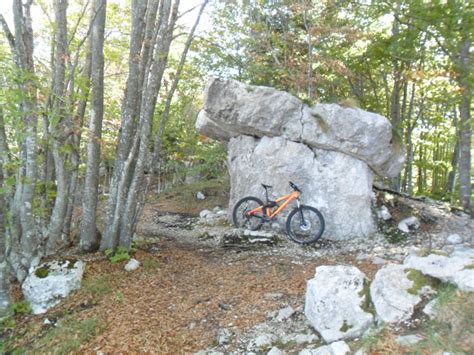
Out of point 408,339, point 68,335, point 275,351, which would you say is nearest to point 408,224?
point 408,339

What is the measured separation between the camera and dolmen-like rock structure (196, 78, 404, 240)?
6.74 metres

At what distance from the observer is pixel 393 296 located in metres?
2.92

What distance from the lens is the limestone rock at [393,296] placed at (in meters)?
2.79

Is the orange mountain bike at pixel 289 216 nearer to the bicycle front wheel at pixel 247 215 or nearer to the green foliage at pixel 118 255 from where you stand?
the bicycle front wheel at pixel 247 215

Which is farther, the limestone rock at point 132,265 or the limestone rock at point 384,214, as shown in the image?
the limestone rock at point 384,214

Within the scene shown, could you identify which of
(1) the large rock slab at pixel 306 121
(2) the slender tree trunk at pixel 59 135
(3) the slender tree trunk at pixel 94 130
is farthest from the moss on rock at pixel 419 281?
(2) the slender tree trunk at pixel 59 135

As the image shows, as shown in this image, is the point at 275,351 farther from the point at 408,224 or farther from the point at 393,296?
the point at 408,224

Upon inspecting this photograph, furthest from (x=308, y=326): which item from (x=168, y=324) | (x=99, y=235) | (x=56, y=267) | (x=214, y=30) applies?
(x=214, y=30)

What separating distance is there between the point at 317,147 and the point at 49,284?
210 inches

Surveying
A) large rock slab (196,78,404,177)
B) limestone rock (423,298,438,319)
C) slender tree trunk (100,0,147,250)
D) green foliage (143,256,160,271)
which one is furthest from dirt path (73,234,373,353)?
large rock slab (196,78,404,177)

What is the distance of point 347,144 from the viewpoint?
675cm

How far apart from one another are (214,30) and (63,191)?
6805 millimetres

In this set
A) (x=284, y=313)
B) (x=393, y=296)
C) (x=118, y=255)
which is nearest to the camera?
(x=393, y=296)

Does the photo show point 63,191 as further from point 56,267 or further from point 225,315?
point 225,315
